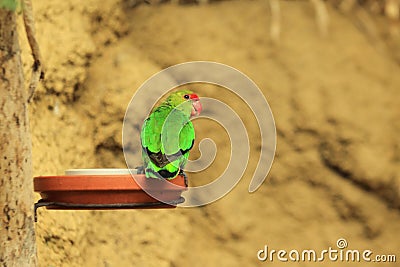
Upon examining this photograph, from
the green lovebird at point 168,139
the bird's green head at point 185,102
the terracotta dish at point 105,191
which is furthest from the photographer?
the bird's green head at point 185,102

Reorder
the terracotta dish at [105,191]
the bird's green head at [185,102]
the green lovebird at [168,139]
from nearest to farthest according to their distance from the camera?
the terracotta dish at [105,191]
the green lovebird at [168,139]
the bird's green head at [185,102]

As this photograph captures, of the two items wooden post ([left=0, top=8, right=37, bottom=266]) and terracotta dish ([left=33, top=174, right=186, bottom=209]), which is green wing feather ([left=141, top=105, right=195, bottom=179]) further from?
wooden post ([left=0, top=8, right=37, bottom=266])

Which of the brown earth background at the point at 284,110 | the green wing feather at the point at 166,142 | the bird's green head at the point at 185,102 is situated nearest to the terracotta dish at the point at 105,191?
the green wing feather at the point at 166,142

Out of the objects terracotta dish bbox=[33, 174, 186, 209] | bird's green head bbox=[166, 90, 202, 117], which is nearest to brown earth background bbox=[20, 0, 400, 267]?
bird's green head bbox=[166, 90, 202, 117]

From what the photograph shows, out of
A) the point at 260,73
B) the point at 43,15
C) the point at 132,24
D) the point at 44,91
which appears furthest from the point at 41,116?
the point at 260,73

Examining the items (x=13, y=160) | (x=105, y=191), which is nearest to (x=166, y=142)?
(x=105, y=191)

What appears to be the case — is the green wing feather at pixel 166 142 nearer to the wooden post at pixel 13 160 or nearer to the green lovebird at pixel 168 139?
the green lovebird at pixel 168 139

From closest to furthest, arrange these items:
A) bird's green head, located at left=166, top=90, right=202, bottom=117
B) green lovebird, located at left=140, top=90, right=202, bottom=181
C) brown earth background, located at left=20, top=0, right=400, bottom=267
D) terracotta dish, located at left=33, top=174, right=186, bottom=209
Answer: terracotta dish, located at left=33, top=174, right=186, bottom=209 < green lovebird, located at left=140, top=90, right=202, bottom=181 < bird's green head, located at left=166, top=90, right=202, bottom=117 < brown earth background, located at left=20, top=0, right=400, bottom=267
